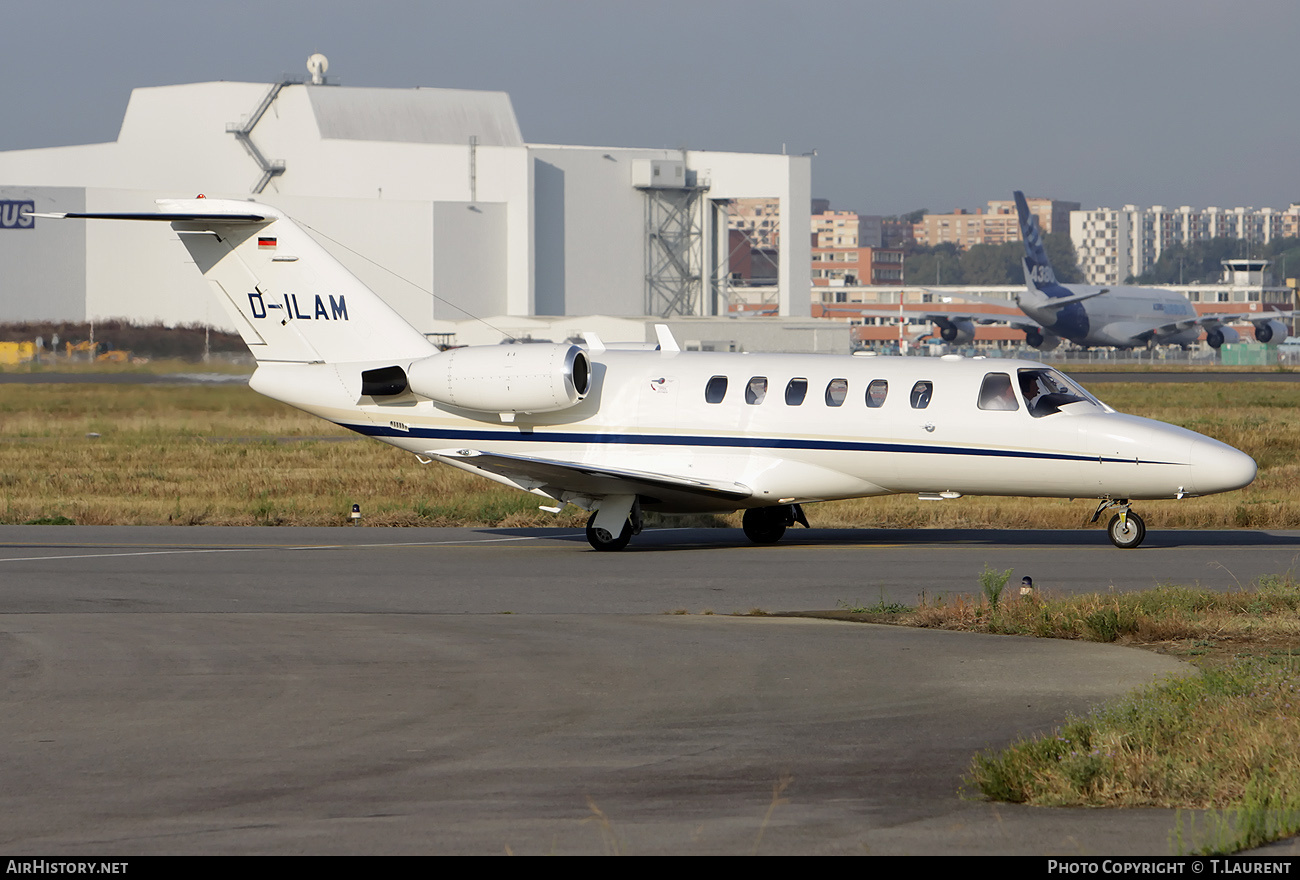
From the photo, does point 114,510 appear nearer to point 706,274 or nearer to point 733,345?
point 733,345

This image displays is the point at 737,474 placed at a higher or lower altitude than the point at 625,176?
lower

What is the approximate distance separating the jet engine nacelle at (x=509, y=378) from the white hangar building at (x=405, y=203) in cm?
5358

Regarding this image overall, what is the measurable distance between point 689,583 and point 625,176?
239 ft

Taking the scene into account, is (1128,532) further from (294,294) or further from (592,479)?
(294,294)

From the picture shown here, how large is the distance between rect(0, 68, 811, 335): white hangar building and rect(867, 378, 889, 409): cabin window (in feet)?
182

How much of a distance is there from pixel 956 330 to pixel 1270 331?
69.9 feet

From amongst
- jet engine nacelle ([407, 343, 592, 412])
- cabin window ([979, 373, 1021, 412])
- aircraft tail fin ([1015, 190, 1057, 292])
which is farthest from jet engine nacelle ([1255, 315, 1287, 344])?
jet engine nacelle ([407, 343, 592, 412])

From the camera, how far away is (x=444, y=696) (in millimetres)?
10438

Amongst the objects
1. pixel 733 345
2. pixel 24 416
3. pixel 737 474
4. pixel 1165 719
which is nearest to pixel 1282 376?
pixel 733 345

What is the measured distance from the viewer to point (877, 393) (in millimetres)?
19281

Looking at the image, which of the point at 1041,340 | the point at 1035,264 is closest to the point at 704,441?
the point at 1041,340

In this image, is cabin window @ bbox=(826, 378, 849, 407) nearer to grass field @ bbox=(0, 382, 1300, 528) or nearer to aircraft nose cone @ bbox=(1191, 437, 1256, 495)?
aircraft nose cone @ bbox=(1191, 437, 1256, 495)

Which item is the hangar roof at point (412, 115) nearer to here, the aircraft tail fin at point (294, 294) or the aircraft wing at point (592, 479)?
the aircraft tail fin at point (294, 294)

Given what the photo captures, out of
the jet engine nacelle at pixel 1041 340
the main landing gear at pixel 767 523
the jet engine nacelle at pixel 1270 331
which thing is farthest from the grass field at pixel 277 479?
the jet engine nacelle at pixel 1270 331
